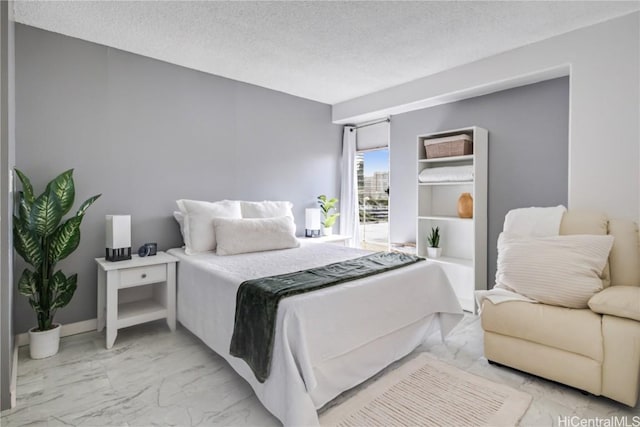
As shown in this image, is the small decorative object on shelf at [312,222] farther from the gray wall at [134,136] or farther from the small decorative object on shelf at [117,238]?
the small decorative object on shelf at [117,238]

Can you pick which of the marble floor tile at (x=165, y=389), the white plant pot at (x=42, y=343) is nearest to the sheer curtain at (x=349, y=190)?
the marble floor tile at (x=165, y=389)

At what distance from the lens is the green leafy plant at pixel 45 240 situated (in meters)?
2.37

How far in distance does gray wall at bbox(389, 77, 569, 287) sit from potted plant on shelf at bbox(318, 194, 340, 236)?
1613 mm

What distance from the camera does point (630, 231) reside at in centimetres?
230

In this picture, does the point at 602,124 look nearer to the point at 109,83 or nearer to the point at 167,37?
the point at 167,37

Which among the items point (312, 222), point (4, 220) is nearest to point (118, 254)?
point (4, 220)

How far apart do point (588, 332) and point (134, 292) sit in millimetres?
3610

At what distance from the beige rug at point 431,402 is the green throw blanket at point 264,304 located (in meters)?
0.51

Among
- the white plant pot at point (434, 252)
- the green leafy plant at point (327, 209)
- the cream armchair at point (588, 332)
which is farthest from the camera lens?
the green leafy plant at point (327, 209)

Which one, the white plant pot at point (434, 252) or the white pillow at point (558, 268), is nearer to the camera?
the white pillow at point (558, 268)

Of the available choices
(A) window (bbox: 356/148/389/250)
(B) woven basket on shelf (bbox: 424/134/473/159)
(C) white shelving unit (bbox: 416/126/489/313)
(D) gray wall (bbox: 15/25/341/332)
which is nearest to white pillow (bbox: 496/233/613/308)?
(C) white shelving unit (bbox: 416/126/489/313)

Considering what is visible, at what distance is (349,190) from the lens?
5.08 m

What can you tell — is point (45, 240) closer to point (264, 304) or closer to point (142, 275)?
point (142, 275)

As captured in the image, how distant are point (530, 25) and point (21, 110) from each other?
13.7ft
